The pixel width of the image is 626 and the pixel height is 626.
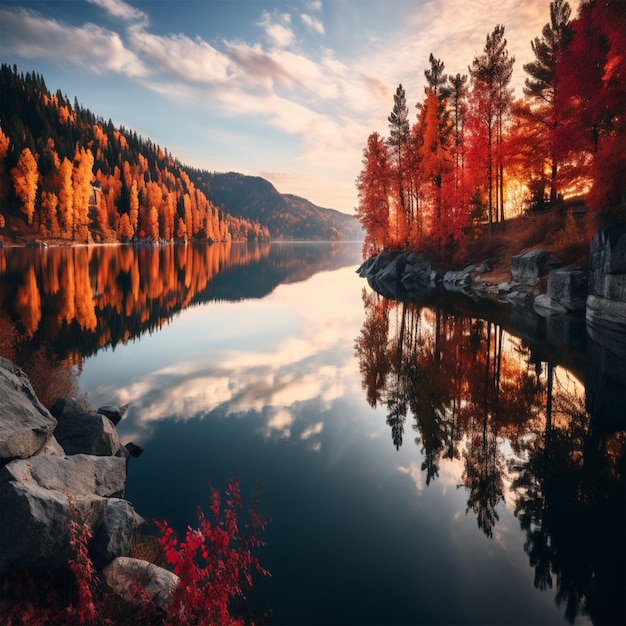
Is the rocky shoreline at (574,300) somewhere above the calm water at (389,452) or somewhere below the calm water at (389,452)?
above

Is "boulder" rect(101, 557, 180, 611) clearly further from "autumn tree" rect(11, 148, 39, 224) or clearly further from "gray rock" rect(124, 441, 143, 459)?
"autumn tree" rect(11, 148, 39, 224)

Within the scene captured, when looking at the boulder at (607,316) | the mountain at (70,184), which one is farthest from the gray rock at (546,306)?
the mountain at (70,184)

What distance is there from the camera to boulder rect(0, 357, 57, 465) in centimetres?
583

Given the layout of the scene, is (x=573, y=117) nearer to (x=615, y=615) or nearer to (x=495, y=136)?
(x=495, y=136)

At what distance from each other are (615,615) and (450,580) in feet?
7.12

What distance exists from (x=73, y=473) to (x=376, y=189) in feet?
171

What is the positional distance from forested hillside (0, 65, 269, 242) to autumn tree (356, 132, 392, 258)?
7851 centimetres

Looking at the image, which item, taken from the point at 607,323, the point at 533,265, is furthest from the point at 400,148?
the point at 607,323

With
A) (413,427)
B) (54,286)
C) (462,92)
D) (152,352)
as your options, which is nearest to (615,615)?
(413,427)

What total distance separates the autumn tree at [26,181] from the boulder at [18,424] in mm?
105594

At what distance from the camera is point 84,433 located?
912cm

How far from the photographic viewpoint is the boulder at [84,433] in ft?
29.0

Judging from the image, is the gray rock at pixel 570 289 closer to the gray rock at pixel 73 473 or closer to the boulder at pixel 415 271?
the boulder at pixel 415 271

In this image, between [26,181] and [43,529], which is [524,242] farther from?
[26,181]
